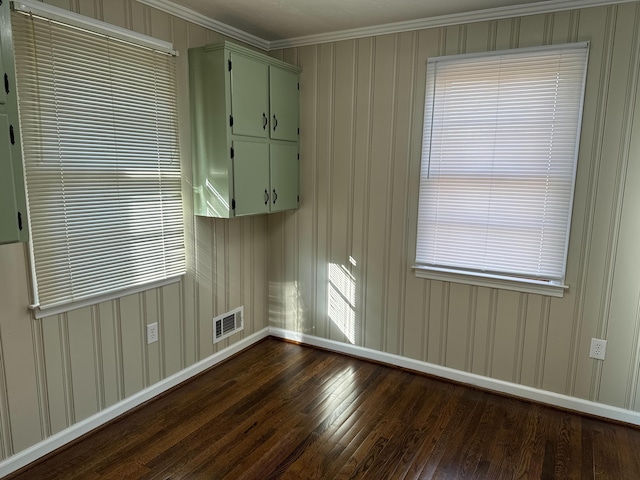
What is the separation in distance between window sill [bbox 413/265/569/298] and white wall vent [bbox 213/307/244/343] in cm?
145

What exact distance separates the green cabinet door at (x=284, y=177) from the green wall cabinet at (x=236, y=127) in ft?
0.04

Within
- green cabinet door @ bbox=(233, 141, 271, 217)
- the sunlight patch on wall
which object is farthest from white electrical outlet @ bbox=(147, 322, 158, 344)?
the sunlight patch on wall

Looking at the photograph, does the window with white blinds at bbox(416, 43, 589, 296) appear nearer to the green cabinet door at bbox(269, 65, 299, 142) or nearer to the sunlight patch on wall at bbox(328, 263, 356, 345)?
the sunlight patch on wall at bbox(328, 263, 356, 345)

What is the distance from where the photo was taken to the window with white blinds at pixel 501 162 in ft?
8.27

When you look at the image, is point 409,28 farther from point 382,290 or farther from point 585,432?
point 585,432

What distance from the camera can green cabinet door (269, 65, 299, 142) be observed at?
3068mm

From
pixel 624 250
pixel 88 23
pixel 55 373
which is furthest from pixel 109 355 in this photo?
pixel 624 250

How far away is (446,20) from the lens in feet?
8.95

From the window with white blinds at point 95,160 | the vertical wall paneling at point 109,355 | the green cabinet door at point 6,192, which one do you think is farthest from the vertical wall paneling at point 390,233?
the green cabinet door at point 6,192

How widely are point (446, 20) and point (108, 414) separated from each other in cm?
319

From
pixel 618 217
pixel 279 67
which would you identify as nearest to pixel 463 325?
pixel 618 217

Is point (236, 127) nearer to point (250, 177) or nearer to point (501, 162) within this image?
point (250, 177)

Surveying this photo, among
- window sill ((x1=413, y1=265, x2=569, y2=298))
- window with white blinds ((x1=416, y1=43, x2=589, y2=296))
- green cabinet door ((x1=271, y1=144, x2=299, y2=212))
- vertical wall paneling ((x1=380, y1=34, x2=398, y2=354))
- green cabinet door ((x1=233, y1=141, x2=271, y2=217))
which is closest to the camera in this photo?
window with white blinds ((x1=416, y1=43, x2=589, y2=296))

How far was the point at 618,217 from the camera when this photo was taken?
8.02 ft
